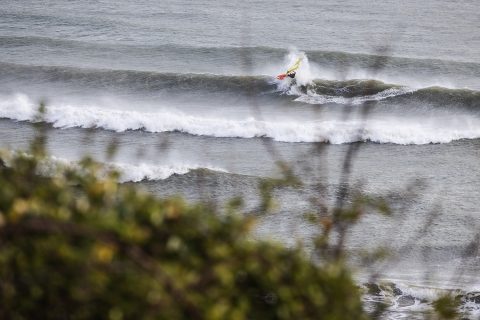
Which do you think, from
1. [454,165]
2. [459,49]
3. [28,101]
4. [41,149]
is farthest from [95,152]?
[459,49]

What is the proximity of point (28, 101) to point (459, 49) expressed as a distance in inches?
593

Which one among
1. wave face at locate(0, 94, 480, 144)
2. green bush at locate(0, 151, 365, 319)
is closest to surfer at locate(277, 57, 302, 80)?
wave face at locate(0, 94, 480, 144)

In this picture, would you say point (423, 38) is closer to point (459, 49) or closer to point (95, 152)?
point (459, 49)

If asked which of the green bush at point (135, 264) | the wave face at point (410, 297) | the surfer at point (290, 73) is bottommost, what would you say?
the wave face at point (410, 297)

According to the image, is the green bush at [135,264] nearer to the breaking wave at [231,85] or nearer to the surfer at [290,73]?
the breaking wave at [231,85]

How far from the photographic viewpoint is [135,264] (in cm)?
317

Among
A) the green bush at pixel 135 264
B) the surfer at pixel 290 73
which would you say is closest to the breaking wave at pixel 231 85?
the surfer at pixel 290 73

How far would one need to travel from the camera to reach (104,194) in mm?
3541

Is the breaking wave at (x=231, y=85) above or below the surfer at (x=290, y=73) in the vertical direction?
below

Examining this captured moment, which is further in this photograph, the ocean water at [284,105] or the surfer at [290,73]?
the surfer at [290,73]

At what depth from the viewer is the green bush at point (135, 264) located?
10.3ft

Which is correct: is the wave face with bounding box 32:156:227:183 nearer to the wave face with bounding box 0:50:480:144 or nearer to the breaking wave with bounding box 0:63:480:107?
the wave face with bounding box 0:50:480:144

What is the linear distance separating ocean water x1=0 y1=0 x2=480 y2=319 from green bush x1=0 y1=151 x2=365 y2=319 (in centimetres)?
451

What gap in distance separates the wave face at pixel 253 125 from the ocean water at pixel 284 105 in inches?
2.2
